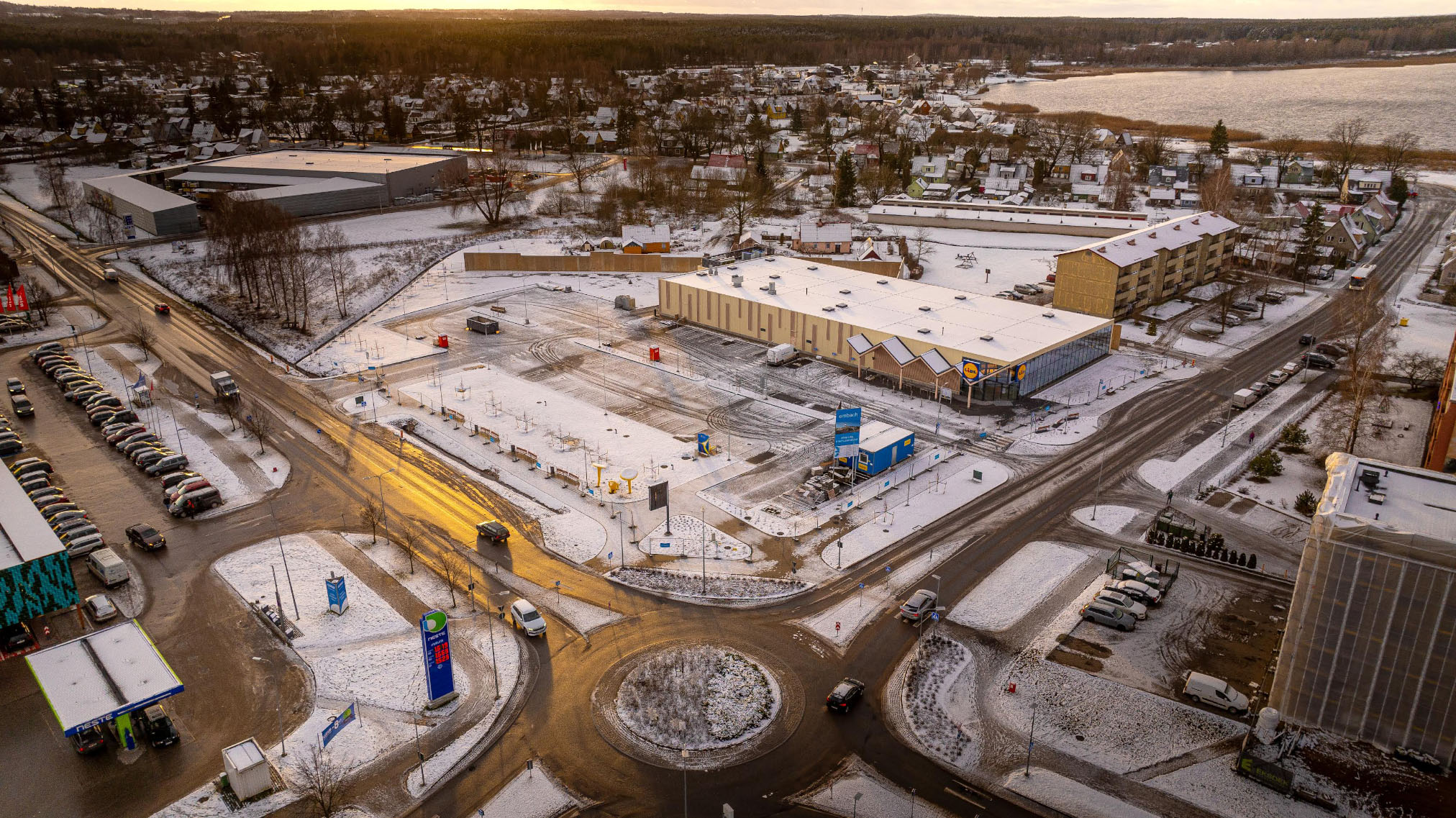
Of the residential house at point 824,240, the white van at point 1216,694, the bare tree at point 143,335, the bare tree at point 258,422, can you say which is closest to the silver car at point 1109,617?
the white van at point 1216,694

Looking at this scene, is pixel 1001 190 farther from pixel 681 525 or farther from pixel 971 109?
pixel 681 525

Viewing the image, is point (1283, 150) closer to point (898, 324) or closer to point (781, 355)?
point (898, 324)

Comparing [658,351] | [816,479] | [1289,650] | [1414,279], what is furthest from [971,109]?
[1289,650]

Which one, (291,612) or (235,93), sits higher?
(235,93)

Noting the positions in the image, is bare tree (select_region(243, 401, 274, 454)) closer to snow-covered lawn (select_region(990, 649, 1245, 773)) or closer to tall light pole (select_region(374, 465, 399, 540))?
tall light pole (select_region(374, 465, 399, 540))

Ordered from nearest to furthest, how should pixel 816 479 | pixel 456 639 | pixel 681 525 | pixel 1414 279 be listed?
pixel 456 639, pixel 681 525, pixel 816 479, pixel 1414 279

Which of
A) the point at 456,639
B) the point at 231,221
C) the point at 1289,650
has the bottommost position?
the point at 456,639

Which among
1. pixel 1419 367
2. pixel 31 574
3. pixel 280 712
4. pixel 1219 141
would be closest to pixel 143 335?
pixel 31 574
